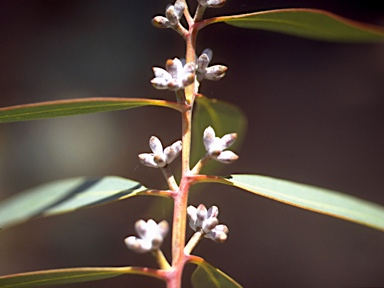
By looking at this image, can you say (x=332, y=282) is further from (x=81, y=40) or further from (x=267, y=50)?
(x=81, y=40)

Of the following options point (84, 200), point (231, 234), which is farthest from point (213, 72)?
point (231, 234)

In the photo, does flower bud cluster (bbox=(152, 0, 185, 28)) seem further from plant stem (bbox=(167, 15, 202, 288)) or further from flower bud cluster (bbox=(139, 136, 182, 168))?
flower bud cluster (bbox=(139, 136, 182, 168))

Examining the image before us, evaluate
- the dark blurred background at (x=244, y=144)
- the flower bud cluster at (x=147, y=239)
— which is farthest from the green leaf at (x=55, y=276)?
the dark blurred background at (x=244, y=144)

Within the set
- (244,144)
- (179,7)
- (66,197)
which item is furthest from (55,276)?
(244,144)

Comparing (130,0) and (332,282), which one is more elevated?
(130,0)

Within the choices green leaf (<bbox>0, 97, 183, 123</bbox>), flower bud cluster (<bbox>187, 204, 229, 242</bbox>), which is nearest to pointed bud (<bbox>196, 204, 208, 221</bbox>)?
flower bud cluster (<bbox>187, 204, 229, 242</bbox>)

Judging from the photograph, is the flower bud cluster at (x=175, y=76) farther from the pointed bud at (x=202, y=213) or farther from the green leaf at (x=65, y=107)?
the pointed bud at (x=202, y=213)
